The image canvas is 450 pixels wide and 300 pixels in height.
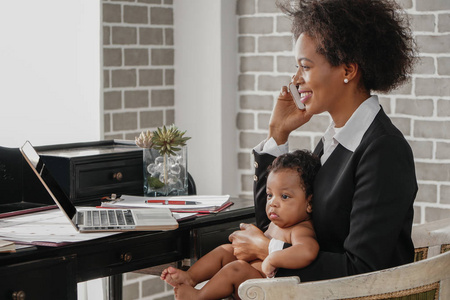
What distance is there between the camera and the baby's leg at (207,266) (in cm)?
221

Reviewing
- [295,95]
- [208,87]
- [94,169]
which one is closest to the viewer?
[295,95]

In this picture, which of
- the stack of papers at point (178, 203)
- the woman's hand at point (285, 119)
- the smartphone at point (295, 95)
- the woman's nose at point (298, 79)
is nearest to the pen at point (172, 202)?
the stack of papers at point (178, 203)

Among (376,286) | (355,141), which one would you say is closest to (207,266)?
(355,141)

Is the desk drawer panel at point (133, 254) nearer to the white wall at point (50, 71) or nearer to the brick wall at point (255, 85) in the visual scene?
the white wall at point (50, 71)

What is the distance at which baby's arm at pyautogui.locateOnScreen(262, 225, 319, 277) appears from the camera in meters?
1.96

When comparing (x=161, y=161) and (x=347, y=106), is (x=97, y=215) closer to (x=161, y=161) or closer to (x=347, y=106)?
(x=161, y=161)

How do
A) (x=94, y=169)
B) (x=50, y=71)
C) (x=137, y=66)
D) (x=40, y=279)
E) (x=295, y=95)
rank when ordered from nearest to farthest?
1. (x=40, y=279)
2. (x=295, y=95)
3. (x=94, y=169)
4. (x=50, y=71)
5. (x=137, y=66)

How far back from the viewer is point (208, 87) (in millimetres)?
3877

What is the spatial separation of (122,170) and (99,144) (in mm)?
293

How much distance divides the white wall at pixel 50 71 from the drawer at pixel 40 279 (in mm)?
1385

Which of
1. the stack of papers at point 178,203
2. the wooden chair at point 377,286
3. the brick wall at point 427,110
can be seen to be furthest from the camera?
the brick wall at point 427,110

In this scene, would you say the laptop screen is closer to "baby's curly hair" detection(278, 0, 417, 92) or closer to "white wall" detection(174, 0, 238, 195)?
"baby's curly hair" detection(278, 0, 417, 92)

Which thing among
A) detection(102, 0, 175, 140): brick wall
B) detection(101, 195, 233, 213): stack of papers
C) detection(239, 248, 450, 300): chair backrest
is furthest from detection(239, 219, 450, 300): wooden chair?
detection(102, 0, 175, 140): brick wall

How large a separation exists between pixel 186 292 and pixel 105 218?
0.34 m
